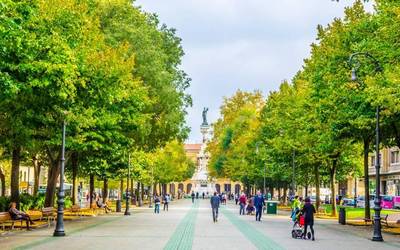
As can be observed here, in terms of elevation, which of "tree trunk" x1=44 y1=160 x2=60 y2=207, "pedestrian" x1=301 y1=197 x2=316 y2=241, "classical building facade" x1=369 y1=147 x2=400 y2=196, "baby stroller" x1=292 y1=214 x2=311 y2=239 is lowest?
"baby stroller" x1=292 y1=214 x2=311 y2=239

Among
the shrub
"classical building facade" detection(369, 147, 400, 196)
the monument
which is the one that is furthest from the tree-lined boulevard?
the monument

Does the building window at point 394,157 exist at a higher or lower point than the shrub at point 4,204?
higher

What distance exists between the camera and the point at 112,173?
64.3 metres

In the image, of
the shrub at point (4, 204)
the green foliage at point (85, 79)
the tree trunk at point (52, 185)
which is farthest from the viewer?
the tree trunk at point (52, 185)

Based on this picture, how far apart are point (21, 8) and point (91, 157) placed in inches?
1129

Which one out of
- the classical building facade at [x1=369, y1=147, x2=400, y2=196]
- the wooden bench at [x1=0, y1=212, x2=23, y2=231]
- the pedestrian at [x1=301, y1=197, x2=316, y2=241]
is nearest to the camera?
the pedestrian at [x1=301, y1=197, x2=316, y2=241]

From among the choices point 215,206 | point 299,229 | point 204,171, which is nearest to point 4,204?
point 215,206

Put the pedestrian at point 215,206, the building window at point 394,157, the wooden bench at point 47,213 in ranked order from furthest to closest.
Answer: the building window at point 394,157, the pedestrian at point 215,206, the wooden bench at point 47,213

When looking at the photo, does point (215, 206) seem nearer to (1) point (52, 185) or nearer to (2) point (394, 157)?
(1) point (52, 185)

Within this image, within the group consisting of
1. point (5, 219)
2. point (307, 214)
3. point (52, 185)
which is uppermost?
point (52, 185)

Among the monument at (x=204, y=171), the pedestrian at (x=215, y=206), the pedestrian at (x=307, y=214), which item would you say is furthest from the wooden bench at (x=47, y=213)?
the monument at (x=204, y=171)

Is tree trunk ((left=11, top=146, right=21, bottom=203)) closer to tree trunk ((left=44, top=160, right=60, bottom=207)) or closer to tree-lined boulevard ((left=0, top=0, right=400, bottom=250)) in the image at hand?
tree-lined boulevard ((left=0, top=0, right=400, bottom=250))

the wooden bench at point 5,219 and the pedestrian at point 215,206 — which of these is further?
the pedestrian at point 215,206

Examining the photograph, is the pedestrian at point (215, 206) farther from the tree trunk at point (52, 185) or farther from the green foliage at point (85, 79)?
the tree trunk at point (52, 185)
